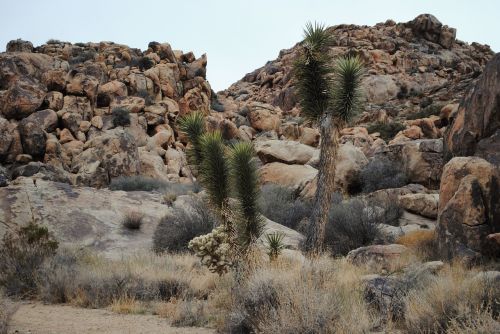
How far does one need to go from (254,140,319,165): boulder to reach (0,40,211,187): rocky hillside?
6039 mm

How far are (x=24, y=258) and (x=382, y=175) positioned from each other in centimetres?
1255

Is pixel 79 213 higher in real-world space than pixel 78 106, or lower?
lower

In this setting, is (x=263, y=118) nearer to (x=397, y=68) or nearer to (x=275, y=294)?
(x=397, y=68)

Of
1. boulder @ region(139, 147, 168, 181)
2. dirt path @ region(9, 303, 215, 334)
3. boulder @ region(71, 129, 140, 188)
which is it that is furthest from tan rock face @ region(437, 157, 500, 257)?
boulder @ region(139, 147, 168, 181)

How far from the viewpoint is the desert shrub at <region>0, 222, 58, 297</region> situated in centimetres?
798

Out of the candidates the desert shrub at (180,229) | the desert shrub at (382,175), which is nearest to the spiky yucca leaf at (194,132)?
the desert shrub at (180,229)

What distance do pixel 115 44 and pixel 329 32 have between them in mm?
34522

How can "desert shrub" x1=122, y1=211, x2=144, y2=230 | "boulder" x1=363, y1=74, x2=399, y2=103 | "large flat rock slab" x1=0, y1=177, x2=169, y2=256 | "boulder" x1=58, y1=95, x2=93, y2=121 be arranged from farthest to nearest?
1. "boulder" x1=363, y1=74, x2=399, y2=103
2. "boulder" x1=58, y1=95, x2=93, y2=121
3. "desert shrub" x1=122, y1=211, x2=144, y2=230
4. "large flat rock slab" x1=0, y1=177, x2=169, y2=256

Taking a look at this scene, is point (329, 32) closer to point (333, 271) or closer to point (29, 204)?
point (333, 271)

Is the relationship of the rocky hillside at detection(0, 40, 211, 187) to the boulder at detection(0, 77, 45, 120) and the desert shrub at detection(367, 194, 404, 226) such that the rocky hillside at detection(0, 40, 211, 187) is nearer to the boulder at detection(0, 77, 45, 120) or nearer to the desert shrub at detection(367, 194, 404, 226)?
the boulder at detection(0, 77, 45, 120)

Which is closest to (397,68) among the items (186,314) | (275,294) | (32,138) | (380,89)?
(380,89)

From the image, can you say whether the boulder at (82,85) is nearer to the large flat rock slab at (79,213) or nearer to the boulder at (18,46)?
the boulder at (18,46)

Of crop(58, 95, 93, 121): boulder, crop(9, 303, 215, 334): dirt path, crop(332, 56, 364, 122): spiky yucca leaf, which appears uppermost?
crop(58, 95, 93, 121): boulder

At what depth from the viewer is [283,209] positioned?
49.6ft
